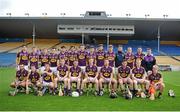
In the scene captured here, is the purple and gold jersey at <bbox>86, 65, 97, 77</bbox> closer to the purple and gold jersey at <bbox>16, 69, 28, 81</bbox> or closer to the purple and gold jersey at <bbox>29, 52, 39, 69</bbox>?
the purple and gold jersey at <bbox>16, 69, 28, 81</bbox>

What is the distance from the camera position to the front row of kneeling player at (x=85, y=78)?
12.3 metres

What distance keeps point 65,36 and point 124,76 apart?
2980 centimetres

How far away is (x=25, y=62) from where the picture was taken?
1429 cm

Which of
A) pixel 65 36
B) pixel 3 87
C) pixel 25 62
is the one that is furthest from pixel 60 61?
pixel 65 36

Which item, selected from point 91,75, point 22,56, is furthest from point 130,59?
point 22,56

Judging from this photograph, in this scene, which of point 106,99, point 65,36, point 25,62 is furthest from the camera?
point 65,36

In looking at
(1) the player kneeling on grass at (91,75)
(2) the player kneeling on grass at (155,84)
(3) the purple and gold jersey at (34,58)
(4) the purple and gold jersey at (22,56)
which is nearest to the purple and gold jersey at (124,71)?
(2) the player kneeling on grass at (155,84)

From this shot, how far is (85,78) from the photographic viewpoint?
1259cm

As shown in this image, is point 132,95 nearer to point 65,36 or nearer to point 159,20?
point 159,20

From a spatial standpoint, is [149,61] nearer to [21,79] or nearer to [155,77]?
[155,77]

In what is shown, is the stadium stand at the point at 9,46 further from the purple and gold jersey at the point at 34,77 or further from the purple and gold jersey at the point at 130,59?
the purple and gold jersey at the point at 130,59

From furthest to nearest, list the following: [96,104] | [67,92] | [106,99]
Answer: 1. [67,92]
2. [106,99]
3. [96,104]

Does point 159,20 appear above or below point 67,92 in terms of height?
above

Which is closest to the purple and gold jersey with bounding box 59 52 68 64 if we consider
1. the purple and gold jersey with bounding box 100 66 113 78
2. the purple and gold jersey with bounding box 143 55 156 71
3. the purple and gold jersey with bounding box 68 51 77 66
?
the purple and gold jersey with bounding box 68 51 77 66
